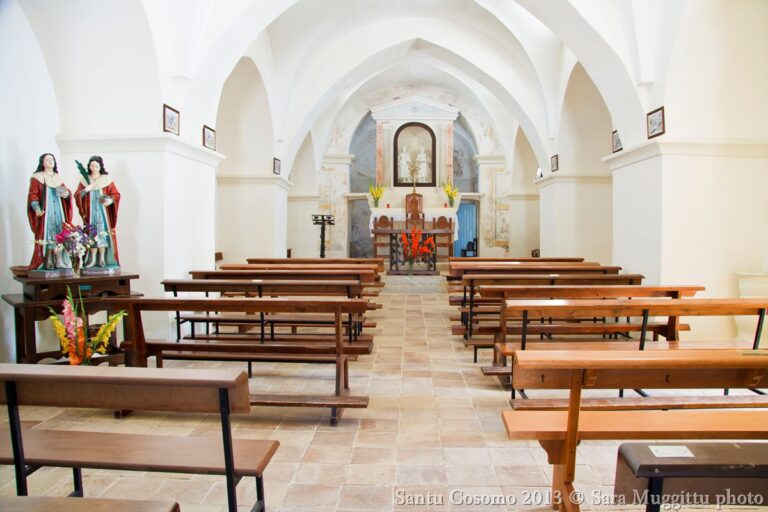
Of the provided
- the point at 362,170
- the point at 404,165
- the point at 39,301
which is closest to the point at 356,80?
the point at 404,165

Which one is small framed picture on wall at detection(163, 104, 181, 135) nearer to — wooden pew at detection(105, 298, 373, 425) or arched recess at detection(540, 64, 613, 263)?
wooden pew at detection(105, 298, 373, 425)

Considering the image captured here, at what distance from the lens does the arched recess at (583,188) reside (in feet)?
32.4

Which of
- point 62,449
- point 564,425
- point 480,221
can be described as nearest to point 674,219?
point 564,425

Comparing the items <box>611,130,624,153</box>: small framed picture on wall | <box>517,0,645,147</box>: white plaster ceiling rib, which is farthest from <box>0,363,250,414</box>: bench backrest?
<box>611,130,624,153</box>: small framed picture on wall

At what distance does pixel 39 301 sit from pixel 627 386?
4579 mm

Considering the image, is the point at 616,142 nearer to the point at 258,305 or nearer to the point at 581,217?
the point at 581,217

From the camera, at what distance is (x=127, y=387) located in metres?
1.80

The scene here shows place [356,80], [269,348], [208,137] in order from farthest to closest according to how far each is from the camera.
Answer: [356,80] → [208,137] → [269,348]

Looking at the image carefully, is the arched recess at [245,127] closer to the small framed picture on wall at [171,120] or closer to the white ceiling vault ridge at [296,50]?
the white ceiling vault ridge at [296,50]

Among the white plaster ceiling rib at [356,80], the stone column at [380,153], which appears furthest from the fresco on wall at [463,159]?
the white plaster ceiling rib at [356,80]

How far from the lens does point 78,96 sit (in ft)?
19.3

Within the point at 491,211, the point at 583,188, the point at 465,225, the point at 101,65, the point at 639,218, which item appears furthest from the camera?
the point at 465,225

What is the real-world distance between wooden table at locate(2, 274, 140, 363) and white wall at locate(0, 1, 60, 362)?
737mm

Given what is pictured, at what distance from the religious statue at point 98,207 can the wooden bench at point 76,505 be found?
13.0 ft
